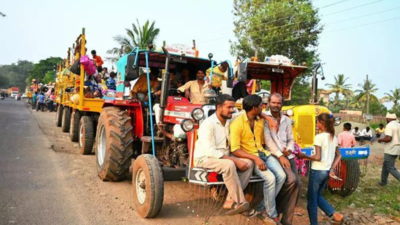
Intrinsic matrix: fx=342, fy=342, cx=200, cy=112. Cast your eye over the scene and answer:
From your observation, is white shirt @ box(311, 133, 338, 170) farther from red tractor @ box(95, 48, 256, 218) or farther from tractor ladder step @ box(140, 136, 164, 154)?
tractor ladder step @ box(140, 136, 164, 154)

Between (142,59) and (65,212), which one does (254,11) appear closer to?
(142,59)

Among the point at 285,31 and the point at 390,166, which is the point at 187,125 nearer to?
the point at 390,166

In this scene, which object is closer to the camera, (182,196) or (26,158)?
(182,196)

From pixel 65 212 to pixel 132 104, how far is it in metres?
2.21

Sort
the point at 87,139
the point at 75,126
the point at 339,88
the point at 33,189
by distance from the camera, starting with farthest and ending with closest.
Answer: the point at 339,88 → the point at 75,126 → the point at 87,139 → the point at 33,189

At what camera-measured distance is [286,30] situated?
69.2 feet

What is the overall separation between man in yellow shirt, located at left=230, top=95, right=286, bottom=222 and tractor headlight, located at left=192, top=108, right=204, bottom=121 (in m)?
0.46

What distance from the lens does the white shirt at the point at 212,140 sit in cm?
414

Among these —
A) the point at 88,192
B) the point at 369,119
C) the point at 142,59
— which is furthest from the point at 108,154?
the point at 369,119

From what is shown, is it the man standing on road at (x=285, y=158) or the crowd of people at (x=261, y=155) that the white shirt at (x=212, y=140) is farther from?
the man standing on road at (x=285, y=158)

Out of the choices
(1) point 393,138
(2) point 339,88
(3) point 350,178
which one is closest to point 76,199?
(3) point 350,178

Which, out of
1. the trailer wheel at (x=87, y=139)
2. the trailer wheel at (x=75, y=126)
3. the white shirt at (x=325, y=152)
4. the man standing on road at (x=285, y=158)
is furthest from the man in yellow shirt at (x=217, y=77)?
the trailer wheel at (x=75, y=126)

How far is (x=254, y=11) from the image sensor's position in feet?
78.7

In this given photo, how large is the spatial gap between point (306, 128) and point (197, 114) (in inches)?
136
